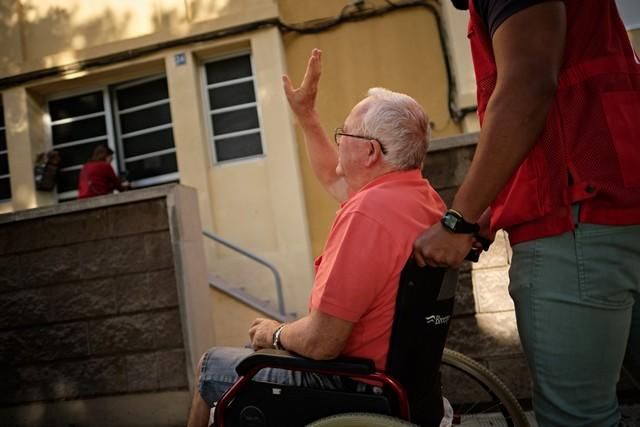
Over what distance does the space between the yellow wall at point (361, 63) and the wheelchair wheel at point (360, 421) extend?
602 cm

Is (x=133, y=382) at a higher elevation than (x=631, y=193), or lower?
lower

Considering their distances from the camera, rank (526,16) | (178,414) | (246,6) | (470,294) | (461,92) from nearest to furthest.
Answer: (526,16), (470,294), (178,414), (461,92), (246,6)

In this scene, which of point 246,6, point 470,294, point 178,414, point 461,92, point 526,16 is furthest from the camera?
point 246,6

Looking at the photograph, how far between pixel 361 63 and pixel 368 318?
642 centimetres

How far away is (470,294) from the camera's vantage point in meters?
2.97

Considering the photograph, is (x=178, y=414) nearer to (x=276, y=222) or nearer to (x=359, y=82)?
(x=276, y=222)

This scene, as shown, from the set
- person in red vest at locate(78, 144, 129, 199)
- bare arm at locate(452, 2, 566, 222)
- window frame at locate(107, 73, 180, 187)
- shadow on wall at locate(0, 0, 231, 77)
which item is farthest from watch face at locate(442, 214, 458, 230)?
shadow on wall at locate(0, 0, 231, 77)

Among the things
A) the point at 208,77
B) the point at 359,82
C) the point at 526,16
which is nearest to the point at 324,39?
the point at 359,82

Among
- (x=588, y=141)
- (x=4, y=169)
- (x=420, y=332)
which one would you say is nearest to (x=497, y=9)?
(x=588, y=141)

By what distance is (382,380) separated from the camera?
4.67 feet

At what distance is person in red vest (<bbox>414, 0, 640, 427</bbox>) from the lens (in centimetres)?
119

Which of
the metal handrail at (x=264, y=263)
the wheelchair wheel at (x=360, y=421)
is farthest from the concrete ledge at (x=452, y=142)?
the metal handrail at (x=264, y=263)

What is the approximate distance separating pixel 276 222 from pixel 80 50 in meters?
3.97

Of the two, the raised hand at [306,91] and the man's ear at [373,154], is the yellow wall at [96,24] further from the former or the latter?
the man's ear at [373,154]
